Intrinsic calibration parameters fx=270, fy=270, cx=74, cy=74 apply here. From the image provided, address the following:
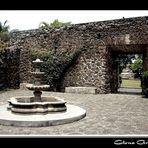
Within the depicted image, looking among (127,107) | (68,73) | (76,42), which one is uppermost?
(76,42)

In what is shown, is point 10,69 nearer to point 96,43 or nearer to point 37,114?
point 96,43

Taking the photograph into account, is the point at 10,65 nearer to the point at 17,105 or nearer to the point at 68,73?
the point at 68,73

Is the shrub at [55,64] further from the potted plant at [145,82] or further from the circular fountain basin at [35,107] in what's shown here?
the circular fountain basin at [35,107]

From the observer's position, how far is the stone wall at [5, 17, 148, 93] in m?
13.4

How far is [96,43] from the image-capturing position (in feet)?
47.3

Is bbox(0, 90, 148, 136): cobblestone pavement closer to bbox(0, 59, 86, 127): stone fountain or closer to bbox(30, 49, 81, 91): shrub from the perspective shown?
bbox(0, 59, 86, 127): stone fountain

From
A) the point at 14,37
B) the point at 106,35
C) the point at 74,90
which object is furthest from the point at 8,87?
the point at 106,35

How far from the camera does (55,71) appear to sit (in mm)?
15273

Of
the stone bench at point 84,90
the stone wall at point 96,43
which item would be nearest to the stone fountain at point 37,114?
the stone bench at point 84,90

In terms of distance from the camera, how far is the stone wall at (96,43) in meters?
13.4

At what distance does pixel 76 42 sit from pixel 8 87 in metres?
5.25

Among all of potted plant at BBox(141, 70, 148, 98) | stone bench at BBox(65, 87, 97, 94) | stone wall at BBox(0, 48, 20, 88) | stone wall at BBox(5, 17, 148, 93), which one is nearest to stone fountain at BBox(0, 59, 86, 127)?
potted plant at BBox(141, 70, 148, 98)

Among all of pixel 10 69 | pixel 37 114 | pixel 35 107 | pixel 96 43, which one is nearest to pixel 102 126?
pixel 37 114

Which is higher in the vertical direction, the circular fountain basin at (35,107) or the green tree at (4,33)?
the green tree at (4,33)
